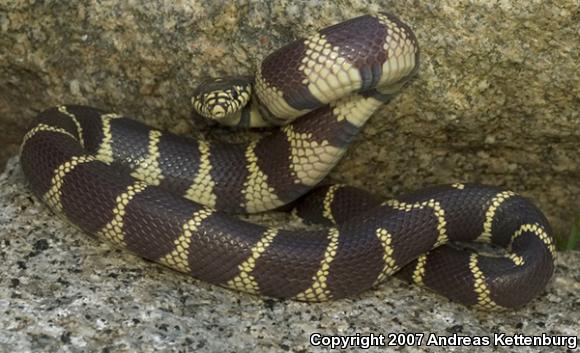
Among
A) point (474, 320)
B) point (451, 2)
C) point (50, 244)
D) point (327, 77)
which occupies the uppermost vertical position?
point (451, 2)

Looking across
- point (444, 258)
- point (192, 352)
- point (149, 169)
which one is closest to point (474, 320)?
point (444, 258)

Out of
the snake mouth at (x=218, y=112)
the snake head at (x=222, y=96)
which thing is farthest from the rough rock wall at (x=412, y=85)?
the snake mouth at (x=218, y=112)

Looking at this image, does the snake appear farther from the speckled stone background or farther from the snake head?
the speckled stone background

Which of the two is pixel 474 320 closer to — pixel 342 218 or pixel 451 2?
pixel 342 218

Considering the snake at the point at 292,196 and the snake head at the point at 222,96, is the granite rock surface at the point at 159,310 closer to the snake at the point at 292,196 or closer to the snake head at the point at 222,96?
the snake at the point at 292,196

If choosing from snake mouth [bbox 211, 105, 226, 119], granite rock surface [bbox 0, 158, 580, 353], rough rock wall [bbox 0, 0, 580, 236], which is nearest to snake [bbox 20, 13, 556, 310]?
snake mouth [bbox 211, 105, 226, 119]
